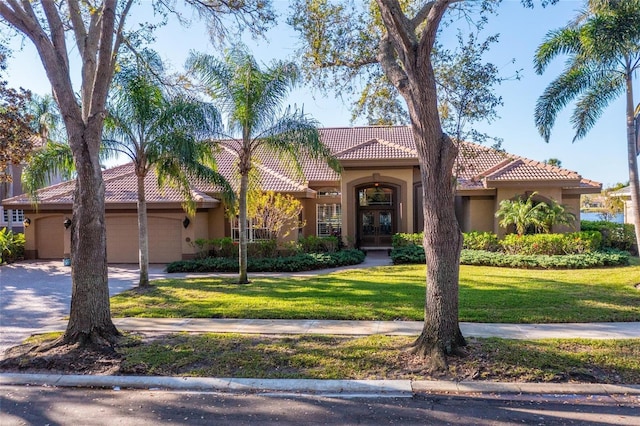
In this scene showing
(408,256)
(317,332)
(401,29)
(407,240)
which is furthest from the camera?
(407,240)

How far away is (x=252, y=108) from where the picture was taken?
537 inches

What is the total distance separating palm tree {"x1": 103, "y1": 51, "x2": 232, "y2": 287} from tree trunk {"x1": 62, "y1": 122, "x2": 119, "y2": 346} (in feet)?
17.5

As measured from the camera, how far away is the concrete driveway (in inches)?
370

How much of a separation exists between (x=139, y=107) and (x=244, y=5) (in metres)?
4.53

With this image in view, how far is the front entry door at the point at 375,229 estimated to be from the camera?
2427cm

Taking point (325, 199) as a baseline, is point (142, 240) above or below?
below

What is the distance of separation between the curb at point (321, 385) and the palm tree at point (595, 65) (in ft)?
28.0

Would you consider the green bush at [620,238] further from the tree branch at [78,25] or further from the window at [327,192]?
the tree branch at [78,25]

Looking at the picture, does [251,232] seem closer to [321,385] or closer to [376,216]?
[376,216]

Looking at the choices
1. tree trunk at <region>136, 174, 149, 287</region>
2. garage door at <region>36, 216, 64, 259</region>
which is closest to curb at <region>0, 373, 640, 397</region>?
tree trunk at <region>136, 174, 149, 287</region>

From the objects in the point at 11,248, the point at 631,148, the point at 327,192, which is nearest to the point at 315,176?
the point at 327,192

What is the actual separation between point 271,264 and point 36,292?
25.5ft

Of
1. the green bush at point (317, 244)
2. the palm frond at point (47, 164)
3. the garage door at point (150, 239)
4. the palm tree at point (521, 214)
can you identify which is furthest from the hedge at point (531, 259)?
the palm frond at point (47, 164)

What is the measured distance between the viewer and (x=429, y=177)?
22.1 ft
